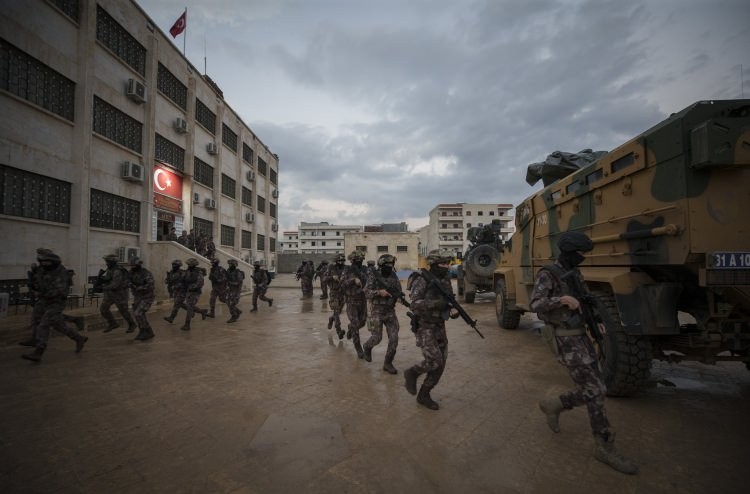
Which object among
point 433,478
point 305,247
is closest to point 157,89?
point 433,478

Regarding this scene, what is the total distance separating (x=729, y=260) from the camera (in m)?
3.03

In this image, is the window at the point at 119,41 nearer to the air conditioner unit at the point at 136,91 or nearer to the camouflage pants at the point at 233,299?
the air conditioner unit at the point at 136,91

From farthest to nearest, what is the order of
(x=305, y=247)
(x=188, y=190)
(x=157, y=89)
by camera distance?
(x=305, y=247) → (x=188, y=190) → (x=157, y=89)

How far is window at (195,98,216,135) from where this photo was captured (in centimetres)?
1967

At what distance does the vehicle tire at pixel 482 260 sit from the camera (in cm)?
1137

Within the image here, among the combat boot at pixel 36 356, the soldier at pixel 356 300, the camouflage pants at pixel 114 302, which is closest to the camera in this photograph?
the combat boot at pixel 36 356

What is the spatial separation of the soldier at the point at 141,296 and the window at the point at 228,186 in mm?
16506

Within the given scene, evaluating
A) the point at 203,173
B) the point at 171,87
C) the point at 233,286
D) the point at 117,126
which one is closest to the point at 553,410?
the point at 233,286

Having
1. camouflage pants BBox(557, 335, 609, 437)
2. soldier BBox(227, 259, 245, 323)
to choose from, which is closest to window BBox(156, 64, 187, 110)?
soldier BBox(227, 259, 245, 323)

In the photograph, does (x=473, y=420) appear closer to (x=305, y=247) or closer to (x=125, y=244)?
(x=125, y=244)

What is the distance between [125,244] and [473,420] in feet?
48.8

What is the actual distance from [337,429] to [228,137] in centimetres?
2442

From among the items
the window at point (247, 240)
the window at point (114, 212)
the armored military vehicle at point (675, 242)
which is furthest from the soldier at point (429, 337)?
the window at point (247, 240)

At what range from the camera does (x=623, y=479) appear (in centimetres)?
245
